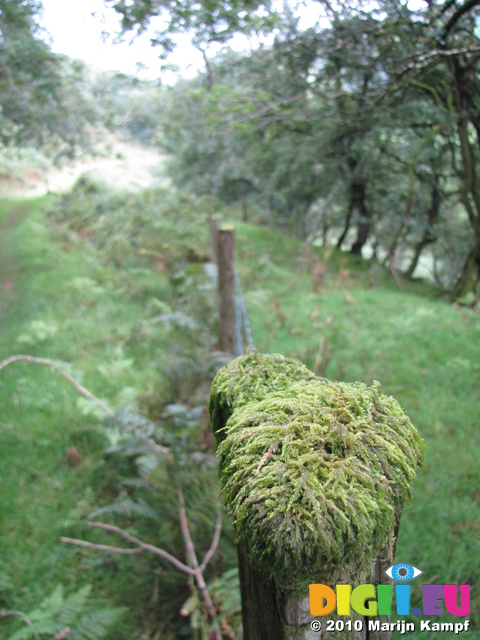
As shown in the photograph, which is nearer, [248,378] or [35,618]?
[248,378]

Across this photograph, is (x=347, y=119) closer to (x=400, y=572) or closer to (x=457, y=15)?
(x=457, y=15)

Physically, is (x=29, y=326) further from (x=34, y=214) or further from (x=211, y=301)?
(x=34, y=214)

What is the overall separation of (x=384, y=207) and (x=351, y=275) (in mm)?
2214

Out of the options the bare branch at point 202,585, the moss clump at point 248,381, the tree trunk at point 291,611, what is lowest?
the bare branch at point 202,585

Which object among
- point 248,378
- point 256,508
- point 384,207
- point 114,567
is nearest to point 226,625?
point 114,567

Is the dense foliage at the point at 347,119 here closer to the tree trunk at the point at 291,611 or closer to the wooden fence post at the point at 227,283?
the wooden fence post at the point at 227,283

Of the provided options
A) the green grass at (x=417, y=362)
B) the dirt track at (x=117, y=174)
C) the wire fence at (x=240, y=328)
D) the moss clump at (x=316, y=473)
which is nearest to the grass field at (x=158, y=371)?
the green grass at (x=417, y=362)

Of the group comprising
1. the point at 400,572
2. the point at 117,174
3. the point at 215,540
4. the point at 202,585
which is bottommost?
the point at 202,585

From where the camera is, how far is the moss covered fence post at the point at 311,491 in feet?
2.62

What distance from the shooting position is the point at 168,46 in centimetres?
617

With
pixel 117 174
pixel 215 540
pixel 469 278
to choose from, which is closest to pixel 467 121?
pixel 469 278

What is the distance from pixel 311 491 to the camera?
32.5 inches

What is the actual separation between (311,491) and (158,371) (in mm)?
4806

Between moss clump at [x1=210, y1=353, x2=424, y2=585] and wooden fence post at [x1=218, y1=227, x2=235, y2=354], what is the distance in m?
3.36
